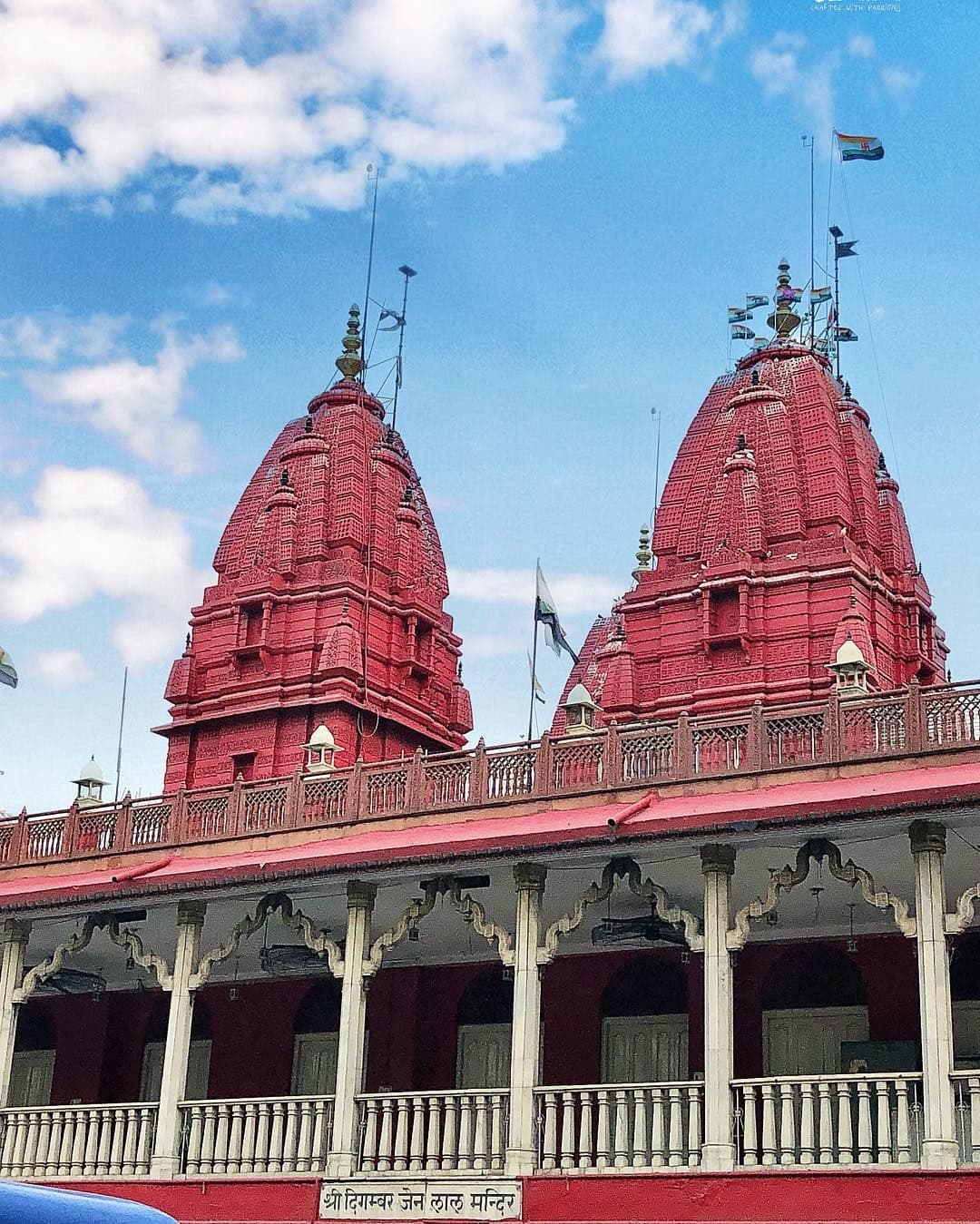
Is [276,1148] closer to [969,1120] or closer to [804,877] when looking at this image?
[804,877]

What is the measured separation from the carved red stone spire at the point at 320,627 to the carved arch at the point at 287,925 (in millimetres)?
13853

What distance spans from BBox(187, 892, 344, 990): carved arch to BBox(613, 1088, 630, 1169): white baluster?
13.0ft

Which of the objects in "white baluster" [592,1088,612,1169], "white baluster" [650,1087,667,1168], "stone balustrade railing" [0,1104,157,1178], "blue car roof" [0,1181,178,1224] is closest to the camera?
"blue car roof" [0,1181,178,1224]

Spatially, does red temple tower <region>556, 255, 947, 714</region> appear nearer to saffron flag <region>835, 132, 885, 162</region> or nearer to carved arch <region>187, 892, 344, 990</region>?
saffron flag <region>835, 132, 885, 162</region>

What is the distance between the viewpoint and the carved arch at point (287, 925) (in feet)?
63.1

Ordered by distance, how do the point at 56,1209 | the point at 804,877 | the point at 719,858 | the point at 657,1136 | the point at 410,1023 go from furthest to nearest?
the point at 410,1023 → the point at 719,858 → the point at 804,877 → the point at 657,1136 → the point at 56,1209

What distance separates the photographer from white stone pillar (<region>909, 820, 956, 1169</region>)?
14812mm

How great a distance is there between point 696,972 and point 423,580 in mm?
18511

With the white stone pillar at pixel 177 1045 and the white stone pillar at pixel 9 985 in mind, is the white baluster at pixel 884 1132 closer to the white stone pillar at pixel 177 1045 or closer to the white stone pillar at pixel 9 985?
the white stone pillar at pixel 177 1045

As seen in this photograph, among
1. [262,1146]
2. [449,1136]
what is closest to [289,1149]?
[262,1146]

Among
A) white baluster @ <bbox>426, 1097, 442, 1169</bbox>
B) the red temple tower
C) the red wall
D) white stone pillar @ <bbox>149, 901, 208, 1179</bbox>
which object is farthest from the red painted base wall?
the red temple tower

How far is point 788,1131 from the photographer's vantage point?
620 inches

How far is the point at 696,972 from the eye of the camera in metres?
21.5

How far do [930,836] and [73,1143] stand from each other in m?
11.9
